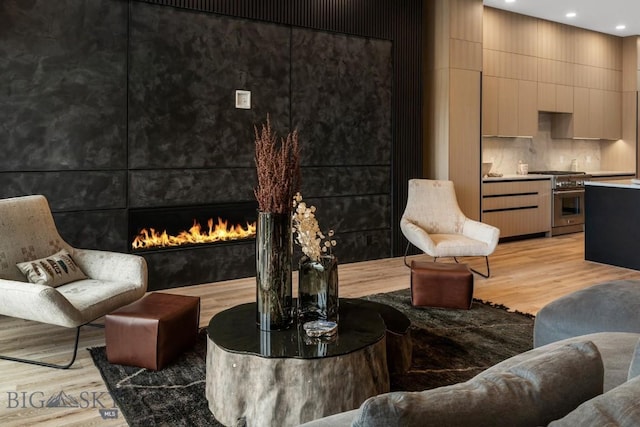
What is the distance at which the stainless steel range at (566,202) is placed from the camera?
24.9ft

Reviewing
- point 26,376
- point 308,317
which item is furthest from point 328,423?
point 26,376

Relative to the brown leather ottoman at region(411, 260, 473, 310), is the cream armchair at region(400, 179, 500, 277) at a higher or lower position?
higher

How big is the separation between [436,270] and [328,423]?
297 cm

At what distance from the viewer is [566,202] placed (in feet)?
25.5

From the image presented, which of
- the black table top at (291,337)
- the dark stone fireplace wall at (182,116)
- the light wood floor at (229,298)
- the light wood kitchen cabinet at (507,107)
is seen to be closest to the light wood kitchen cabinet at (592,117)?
the light wood kitchen cabinet at (507,107)

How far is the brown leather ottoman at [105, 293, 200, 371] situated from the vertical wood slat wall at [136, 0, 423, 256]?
3.47 metres

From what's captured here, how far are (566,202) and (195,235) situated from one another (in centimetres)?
548

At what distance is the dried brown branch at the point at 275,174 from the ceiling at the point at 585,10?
223 inches

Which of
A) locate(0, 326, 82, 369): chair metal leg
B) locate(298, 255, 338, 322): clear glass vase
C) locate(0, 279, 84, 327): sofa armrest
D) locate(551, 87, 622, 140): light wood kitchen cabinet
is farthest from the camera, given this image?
locate(551, 87, 622, 140): light wood kitchen cabinet

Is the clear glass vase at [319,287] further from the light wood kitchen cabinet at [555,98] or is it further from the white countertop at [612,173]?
the white countertop at [612,173]

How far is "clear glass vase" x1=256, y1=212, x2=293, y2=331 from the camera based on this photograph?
2363mm

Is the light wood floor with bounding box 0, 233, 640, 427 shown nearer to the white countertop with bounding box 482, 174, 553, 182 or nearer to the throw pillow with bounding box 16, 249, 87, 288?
the throw pillow with bounding box 16, 249, 87, 288

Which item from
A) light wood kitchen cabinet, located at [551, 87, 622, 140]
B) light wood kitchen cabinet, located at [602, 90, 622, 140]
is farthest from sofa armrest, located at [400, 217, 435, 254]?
light wood kitchen cabinet, located at [602, 90, 622, 140]

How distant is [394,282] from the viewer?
16.4 feet
